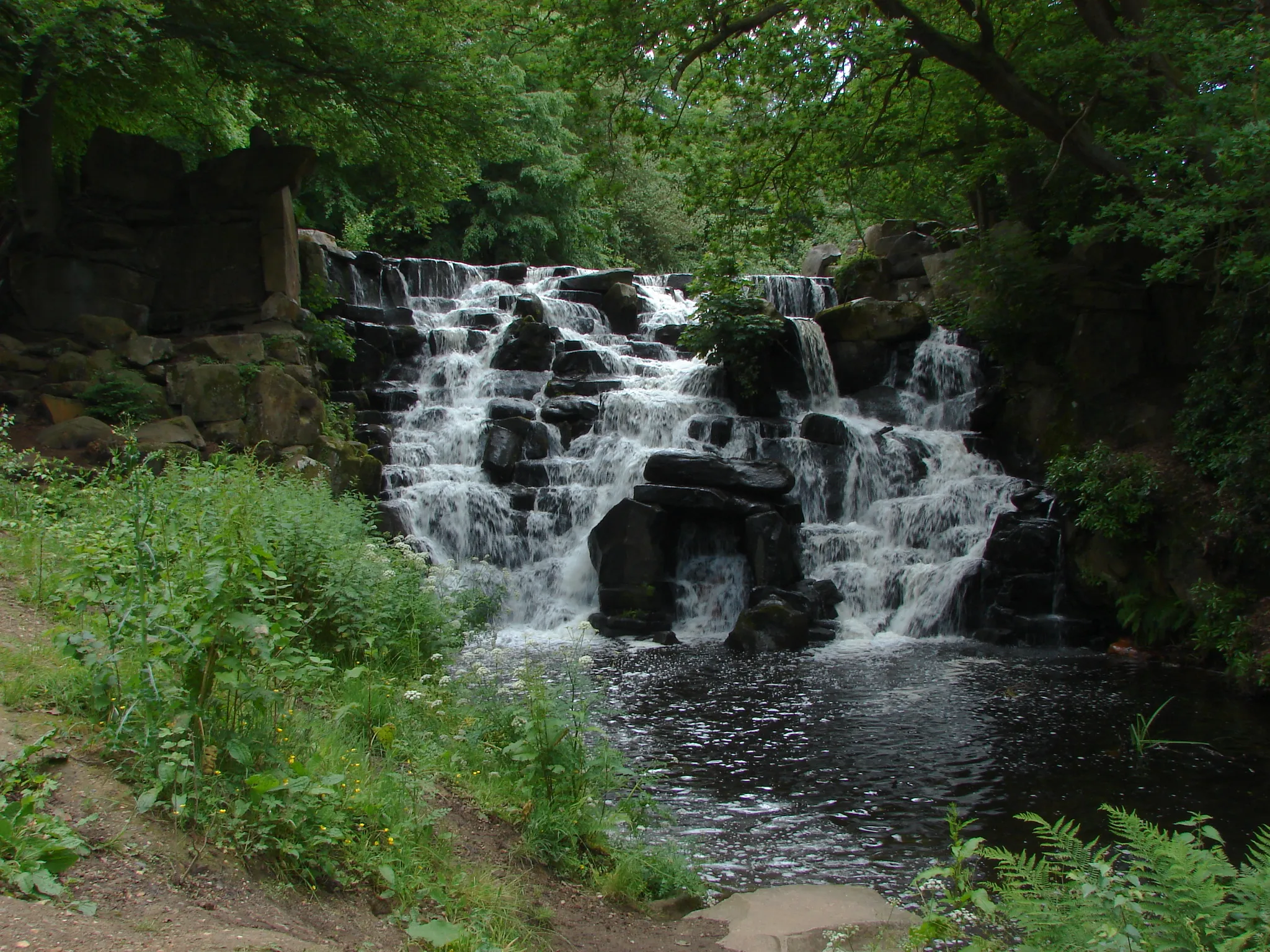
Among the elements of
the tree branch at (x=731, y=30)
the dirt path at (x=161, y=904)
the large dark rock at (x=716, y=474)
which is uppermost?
the tree branch at (x=731, y=30)

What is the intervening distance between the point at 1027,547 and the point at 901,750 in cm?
593

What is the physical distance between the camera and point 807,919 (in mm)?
4375

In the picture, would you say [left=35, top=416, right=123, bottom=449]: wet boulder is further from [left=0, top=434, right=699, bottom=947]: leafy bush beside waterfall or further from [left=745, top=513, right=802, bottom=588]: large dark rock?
[left=745, top=513, right=802, bottom=588]: large dark rock

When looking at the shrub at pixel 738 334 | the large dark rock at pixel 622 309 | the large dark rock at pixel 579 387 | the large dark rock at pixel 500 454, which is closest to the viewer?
the large dark rock at pixel 500 454

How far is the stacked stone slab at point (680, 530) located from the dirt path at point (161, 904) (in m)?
8.94

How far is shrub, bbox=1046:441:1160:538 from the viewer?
11406mm

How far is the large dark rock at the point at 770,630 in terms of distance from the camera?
37.9 ft

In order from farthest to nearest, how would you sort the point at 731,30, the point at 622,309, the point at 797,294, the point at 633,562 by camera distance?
the point at 797,294 < the point at 622,309 < the point at 633,562 < the point at 731,30

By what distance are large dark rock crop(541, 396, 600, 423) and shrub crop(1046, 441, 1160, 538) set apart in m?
7.30

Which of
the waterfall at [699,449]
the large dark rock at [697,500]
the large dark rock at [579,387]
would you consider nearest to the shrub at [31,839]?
the waterfall at [699,449]

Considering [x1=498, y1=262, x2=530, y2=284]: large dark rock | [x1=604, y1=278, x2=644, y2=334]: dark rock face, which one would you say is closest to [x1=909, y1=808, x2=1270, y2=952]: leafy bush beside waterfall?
[x1=604, y1=278, x2=644, y2=334]: dark rock face

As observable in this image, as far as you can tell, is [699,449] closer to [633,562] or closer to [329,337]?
[633,562]

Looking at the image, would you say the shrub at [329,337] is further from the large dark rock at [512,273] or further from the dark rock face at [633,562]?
the large dark rock at [512,273]

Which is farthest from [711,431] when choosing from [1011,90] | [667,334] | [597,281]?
[597,281]
